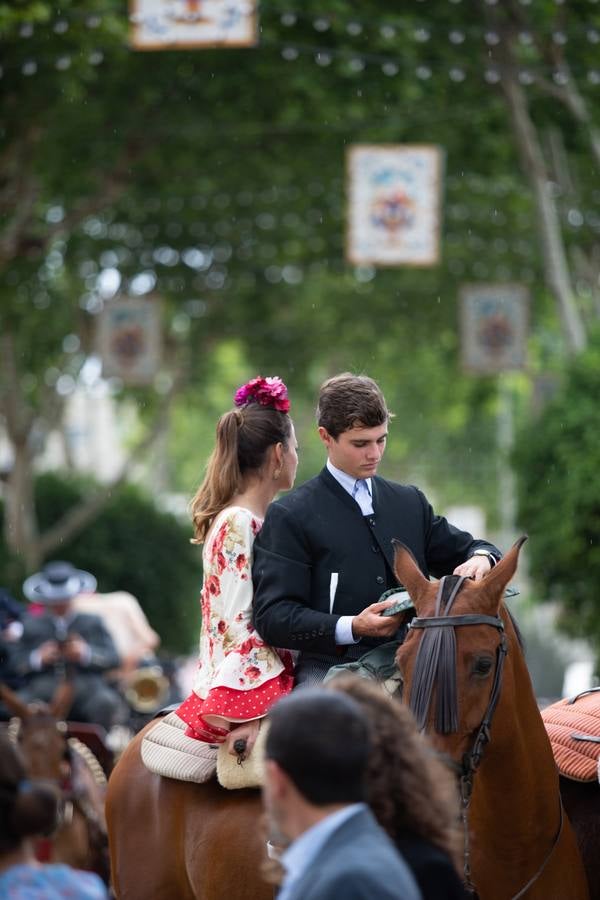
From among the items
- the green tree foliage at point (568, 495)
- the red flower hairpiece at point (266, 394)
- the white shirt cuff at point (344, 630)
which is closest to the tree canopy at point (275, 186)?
the green tree foliage at point (568, 495)

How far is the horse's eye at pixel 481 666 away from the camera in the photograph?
4992 mm

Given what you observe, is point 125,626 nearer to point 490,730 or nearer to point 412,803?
point 490,730

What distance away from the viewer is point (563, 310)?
Answer: 19.4 m

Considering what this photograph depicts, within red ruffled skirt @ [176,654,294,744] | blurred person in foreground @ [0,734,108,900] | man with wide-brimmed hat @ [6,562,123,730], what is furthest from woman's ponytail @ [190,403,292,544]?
man with wide-brimmed hat @ [6,562,123,730]

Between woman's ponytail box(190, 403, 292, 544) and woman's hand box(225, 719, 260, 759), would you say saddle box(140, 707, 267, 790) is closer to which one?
woman's hand box(225, 719, 260, 759)

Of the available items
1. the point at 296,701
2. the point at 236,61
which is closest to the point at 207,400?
the point at 236,61

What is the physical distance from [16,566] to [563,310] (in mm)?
12015

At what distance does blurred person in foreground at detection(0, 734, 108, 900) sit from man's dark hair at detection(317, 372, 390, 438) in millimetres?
2417

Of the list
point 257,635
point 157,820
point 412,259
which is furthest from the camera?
point 412,259

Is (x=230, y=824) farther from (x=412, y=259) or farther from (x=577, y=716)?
(x=412, y=259)

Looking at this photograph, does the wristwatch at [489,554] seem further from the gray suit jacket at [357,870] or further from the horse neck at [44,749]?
the horse neck at [44,749]

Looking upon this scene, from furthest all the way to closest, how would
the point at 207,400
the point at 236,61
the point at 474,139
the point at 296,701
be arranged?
the point at 207,400, the point at 474,139, the point at 236,61, the point at 296,701

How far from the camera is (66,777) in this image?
9.82 m

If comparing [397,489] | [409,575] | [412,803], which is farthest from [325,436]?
[412,803]
